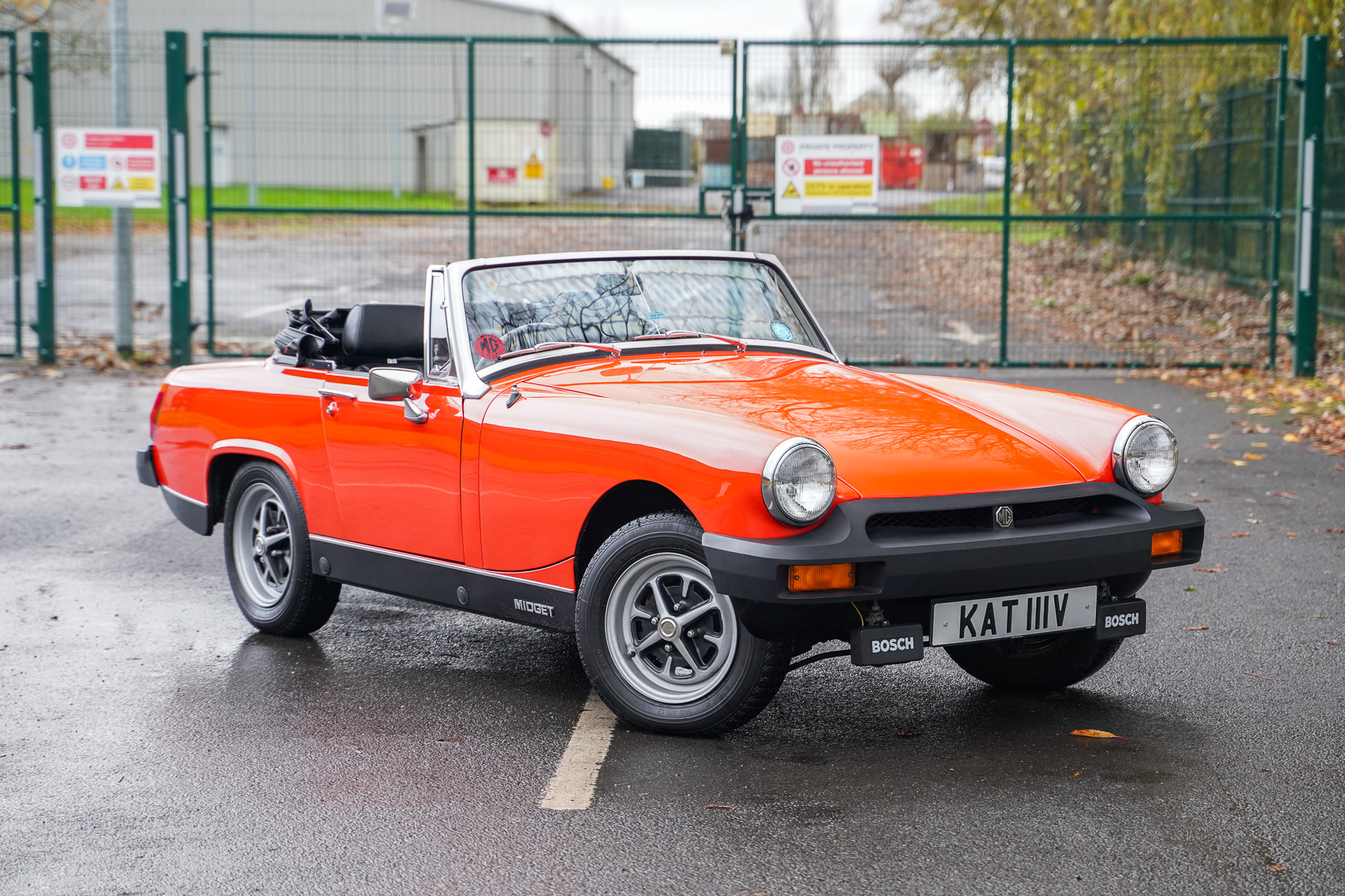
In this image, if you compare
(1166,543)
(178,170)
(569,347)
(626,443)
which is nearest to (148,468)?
(569,347)

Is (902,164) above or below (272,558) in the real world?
above

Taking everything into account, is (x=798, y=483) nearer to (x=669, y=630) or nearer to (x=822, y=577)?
(x=822, y=577)

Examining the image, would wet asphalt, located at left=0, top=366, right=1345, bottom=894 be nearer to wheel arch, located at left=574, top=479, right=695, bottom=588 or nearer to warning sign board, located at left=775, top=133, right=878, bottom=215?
wheel arch, located at left=574, top=479, right=695, bottom=588

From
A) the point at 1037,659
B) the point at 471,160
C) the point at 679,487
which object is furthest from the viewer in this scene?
the point at 471,160

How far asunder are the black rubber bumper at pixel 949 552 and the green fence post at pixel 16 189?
1092 cm

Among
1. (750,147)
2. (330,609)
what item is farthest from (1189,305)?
(330,609)

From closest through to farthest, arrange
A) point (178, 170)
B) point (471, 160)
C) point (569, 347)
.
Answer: point (569, 347), point (471, 160), point (178, 170)

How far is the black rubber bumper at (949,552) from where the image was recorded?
3787 millimetres

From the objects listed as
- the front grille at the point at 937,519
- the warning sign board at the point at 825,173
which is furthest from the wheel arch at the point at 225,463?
the warning sign board at the point at 825,173

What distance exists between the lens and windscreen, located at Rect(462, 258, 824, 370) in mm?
5020

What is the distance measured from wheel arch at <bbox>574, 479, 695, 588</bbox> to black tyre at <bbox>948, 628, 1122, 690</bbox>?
3.43ft

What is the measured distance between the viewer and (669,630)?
4.16 meters

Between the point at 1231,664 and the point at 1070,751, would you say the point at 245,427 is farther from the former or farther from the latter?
the point at 1231,664

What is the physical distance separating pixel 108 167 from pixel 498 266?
9098 millimetres
